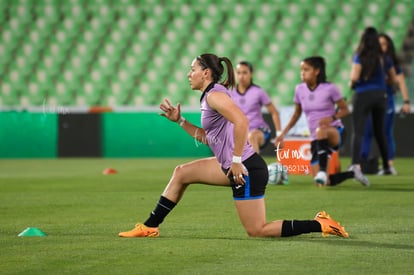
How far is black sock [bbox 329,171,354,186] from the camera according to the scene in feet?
41.4

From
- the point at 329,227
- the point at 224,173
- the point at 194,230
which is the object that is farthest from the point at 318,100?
the point at 329,227

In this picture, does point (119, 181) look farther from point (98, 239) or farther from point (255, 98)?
point (98, 239)

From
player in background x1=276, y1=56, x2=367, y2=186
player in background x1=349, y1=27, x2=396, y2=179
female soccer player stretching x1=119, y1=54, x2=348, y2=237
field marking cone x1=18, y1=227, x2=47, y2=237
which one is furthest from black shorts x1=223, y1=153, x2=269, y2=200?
player in background x1=349, y1=27, x2=396, y2=179

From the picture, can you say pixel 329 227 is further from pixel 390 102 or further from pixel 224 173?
pixel 390 102

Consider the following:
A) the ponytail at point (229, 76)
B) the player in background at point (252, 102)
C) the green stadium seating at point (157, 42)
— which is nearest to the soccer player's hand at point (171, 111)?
the ponytail at point (229, 76)

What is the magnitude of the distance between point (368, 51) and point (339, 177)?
6.86ft

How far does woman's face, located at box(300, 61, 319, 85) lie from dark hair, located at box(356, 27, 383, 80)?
3.44ft

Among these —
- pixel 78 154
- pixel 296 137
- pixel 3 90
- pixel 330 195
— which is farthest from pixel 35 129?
pixel 330 195

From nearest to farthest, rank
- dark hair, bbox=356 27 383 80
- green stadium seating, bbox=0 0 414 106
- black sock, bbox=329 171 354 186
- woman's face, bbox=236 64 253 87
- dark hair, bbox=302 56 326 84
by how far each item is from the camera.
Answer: black sock, bbox=329 171 354 186, dark hair, bbox=302 56 326 84, dark hair, bbox=356 27 383 80, woman's face, bbox=236 64 253 87, green stadium seating, bbox=0 0 414 106

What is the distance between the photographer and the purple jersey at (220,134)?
290 inches

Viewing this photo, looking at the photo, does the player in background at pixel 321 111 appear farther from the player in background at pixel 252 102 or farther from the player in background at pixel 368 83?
the player in background at pixel 252 102

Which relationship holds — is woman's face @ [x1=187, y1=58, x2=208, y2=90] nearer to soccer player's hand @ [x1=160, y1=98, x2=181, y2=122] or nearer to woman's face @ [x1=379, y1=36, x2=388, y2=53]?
soccer player's hand @ [x1=160, y1=98, x2=181, y2=122]

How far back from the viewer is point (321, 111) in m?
13.1

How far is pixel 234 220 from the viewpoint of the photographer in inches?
351
